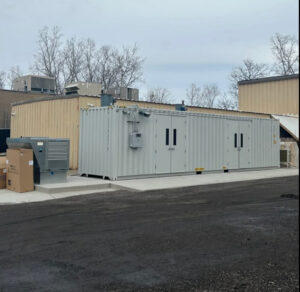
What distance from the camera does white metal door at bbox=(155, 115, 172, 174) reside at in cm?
1450

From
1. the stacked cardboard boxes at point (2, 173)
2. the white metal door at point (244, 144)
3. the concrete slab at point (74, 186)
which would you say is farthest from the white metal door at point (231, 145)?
the stacked cardboard boxes at point (2, 173)

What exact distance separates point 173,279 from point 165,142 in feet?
34.6

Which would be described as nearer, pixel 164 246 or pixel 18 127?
pixel 164 246

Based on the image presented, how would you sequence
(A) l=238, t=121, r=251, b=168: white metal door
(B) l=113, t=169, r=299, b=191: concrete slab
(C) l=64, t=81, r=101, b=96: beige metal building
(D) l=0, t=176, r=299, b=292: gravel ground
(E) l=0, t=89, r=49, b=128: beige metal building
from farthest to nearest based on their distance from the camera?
1. (E) l=0, t=89, r=49, b=128: beige metal building
2. (C) l=64, t=81, r=101, b=96: beige metal building
3. (A) l=238, t=121, r=251, b=168: white metal door
4. (B) l=113, t=169, r=299, b=191: concrete slab
5. (D) l=0, t=176, r=299, b=292: gravel ground

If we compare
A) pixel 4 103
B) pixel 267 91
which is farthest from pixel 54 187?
pixel 267 91

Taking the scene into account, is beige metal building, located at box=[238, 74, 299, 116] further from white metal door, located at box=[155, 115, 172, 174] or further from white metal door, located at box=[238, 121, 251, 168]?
white metal door, located at box=[155, 115, 172, 174]

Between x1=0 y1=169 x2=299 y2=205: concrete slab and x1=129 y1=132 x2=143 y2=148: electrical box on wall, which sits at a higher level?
x1=129 y1=132 x2=143 y2=148: electrical box on wall

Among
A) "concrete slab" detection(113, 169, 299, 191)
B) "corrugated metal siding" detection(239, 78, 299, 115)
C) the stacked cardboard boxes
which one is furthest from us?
"corrugated metal siding" detection(239, 78, 299, 115)

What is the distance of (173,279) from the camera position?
436 centimetres

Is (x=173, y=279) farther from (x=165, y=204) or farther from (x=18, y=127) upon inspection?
(x=18, y=127)

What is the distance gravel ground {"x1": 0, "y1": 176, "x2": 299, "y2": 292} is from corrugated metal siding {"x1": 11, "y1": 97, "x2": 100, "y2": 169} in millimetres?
6859

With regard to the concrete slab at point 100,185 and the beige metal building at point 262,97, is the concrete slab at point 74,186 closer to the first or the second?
the concrete slab at point 100,185

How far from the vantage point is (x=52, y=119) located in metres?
17.5

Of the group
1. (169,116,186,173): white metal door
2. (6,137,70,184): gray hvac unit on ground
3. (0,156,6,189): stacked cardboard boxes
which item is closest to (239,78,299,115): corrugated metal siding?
(169,116,186,173): white metal door
